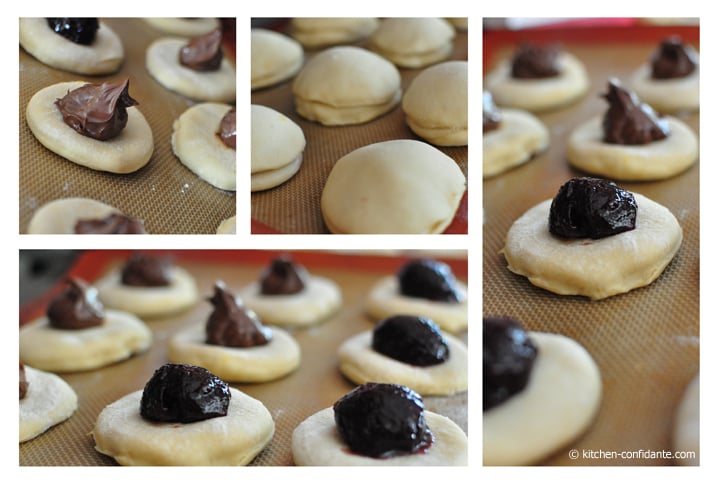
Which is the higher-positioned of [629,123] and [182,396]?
[629,123]

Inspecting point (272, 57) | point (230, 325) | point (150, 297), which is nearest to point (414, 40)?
point (272, 57)

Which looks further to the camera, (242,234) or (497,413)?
(242,234)

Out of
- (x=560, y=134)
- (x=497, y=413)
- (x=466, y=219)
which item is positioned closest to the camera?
(x=497, y=413)

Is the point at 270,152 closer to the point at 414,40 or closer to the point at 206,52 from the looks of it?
the point at 206,52

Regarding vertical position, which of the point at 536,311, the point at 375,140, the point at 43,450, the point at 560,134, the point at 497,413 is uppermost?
the point at 375,140

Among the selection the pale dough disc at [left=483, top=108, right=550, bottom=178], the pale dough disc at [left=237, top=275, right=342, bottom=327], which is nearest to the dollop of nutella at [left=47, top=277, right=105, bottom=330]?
the pale dough disc at [left=237, top=275, right=342, bottom=327]

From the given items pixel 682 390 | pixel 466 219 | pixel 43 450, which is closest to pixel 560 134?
pixel 466 219

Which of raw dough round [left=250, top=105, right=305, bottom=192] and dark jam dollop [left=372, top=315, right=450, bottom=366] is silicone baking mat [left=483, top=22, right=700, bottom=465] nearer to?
dark jam dollop [left=372, top=315, right=450, bottom=366]

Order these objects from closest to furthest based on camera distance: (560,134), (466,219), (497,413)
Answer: (497,413), (466,219), (560,134)

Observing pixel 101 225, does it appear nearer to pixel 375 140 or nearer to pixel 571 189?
pixel 375 140
